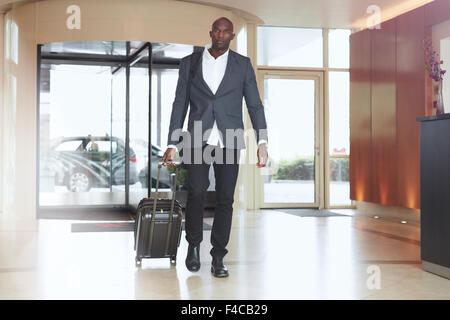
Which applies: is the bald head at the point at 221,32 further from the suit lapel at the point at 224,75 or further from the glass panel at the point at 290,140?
the glass panel at the point at 290,140

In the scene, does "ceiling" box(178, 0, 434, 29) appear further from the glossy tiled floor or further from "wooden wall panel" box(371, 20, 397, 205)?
the glossy tiled floor

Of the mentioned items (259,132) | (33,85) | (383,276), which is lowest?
(383,276)

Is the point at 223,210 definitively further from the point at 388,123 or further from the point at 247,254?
the point at 388,123

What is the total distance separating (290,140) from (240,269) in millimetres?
5438

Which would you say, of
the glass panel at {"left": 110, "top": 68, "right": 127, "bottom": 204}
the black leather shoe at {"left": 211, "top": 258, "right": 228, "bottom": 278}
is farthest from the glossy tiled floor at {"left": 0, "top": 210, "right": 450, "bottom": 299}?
the glass panel at {"left": 110, "top": 68, "right": 127, "bottom": 204}

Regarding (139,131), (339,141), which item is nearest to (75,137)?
(139,131)

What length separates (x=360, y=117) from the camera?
8.11 meters

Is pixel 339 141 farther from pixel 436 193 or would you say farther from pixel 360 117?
pixel 436 193

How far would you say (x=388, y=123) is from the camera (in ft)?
24.4

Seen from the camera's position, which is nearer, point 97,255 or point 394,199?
point 97,255

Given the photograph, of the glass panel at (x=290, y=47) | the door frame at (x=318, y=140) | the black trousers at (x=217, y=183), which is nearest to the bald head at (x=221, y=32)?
the black trousers at (x=217, y=183)

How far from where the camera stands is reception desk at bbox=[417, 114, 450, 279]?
334cm

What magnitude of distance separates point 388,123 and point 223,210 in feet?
15.4
